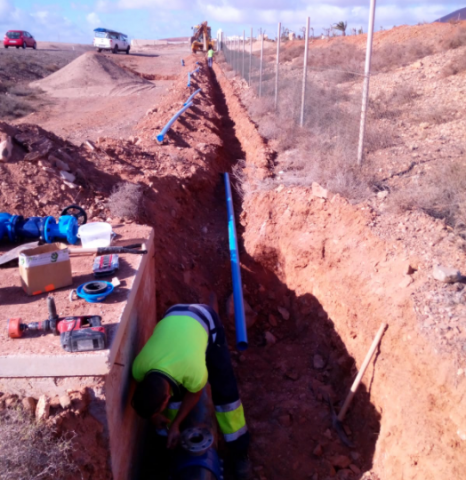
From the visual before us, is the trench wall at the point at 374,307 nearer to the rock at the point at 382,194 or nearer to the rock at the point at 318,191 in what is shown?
the rock at the point at 318,191

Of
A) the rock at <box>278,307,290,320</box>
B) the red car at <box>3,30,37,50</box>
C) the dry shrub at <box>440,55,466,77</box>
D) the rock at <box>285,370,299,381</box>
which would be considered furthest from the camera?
the red car at <box>3,30,37,50</box>

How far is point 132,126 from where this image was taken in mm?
11562

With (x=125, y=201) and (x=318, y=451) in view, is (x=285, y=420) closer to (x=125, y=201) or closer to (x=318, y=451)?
(x=318, y=451)

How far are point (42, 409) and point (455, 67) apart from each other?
11.7 meters

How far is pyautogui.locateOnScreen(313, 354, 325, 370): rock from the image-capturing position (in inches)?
179

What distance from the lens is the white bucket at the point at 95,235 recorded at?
3734 mm

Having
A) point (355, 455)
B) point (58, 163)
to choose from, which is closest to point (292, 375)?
point (355, 455)

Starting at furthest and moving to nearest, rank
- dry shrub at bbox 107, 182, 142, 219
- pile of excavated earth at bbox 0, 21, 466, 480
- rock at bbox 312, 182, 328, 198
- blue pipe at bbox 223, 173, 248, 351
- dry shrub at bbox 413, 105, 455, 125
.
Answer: dry shrub at bbox 413, 105, 455, 125
rock at bbox 312, 182, 328, 198
dry shrub at bbox 107, 182, 142, 219
blue pipe at bbox 223, 173, 248, 351
pile of excavated earth at bbox 0, 21, 466, 480

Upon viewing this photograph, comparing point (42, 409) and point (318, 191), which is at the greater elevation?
point (318, 191)

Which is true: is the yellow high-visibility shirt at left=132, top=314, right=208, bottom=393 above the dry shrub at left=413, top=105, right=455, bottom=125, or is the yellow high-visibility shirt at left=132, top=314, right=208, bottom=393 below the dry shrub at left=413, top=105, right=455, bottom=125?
below

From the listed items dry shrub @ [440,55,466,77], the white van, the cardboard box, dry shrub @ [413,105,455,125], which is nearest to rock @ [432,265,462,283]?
the cardboard box

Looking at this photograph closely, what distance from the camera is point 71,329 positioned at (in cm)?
247

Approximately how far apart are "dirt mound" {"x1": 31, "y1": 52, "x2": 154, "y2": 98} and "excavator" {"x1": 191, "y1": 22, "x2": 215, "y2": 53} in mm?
12166

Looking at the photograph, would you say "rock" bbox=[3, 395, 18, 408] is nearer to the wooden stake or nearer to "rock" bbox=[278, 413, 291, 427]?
"rock" bbox=[278, 413, 291, 427]
